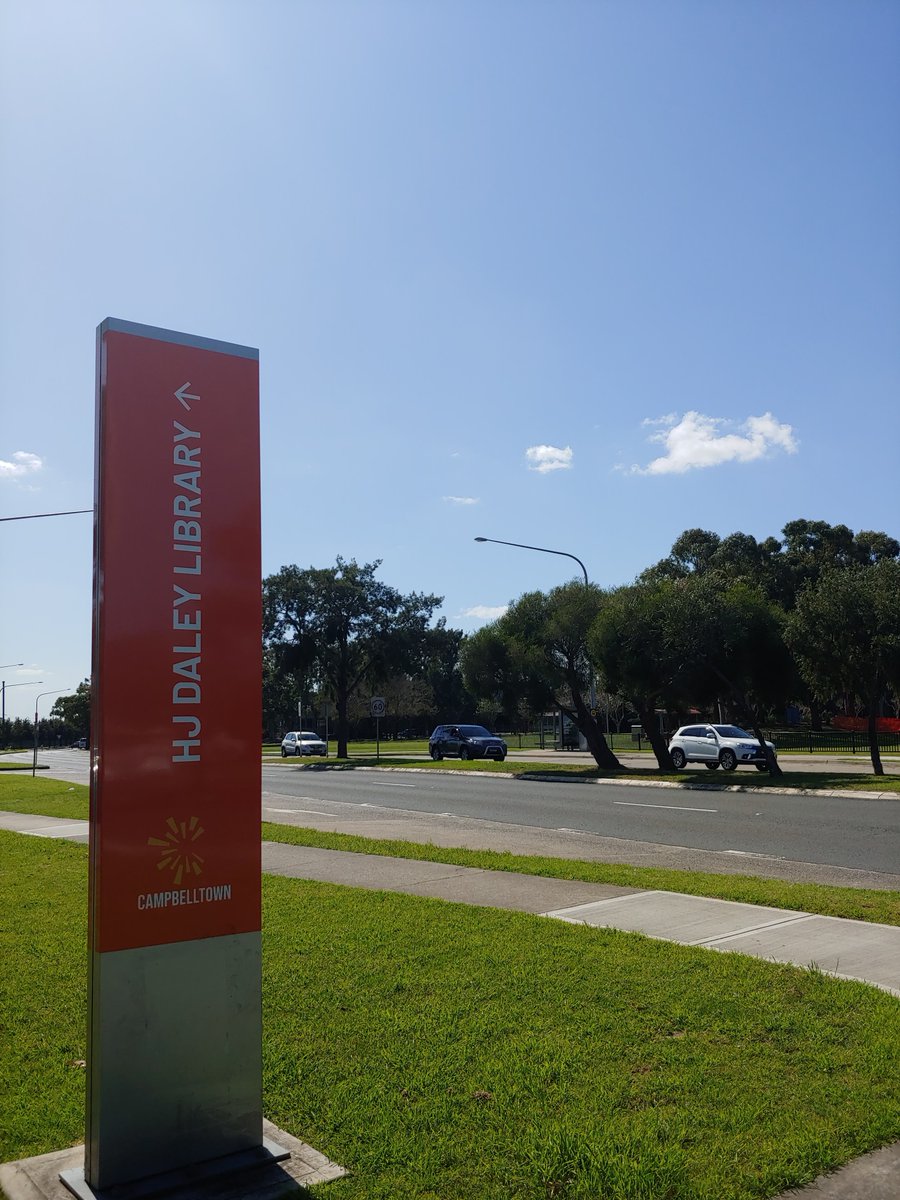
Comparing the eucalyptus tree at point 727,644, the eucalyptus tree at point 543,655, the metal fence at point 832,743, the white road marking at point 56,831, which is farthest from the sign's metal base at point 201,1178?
the metal fence at point 832,743

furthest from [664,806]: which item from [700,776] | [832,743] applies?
[832,743]

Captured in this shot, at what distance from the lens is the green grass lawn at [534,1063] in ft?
12.0

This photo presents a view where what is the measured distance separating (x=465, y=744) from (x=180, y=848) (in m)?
37.5

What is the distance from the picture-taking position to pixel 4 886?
10.0 meters

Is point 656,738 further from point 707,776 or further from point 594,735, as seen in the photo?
point 707,776

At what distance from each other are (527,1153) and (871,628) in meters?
23.1

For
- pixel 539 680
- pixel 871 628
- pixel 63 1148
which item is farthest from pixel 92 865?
pixel 539 680

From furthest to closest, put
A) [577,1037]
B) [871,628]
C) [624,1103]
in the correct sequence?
[871,628] → [577,1037] → [624,1103]

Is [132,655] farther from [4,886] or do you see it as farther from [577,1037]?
[4,886]

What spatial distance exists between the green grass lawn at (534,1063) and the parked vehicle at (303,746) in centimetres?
4465

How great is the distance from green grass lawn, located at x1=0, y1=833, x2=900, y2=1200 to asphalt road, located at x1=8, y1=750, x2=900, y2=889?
17.8 feet

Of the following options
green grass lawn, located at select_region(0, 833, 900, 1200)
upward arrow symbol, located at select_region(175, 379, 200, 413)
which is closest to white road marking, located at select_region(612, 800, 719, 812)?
green grass lawn, located at select_region(0, 833, 900, 1200)

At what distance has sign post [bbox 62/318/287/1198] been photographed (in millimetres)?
3693

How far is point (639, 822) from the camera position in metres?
16.6
